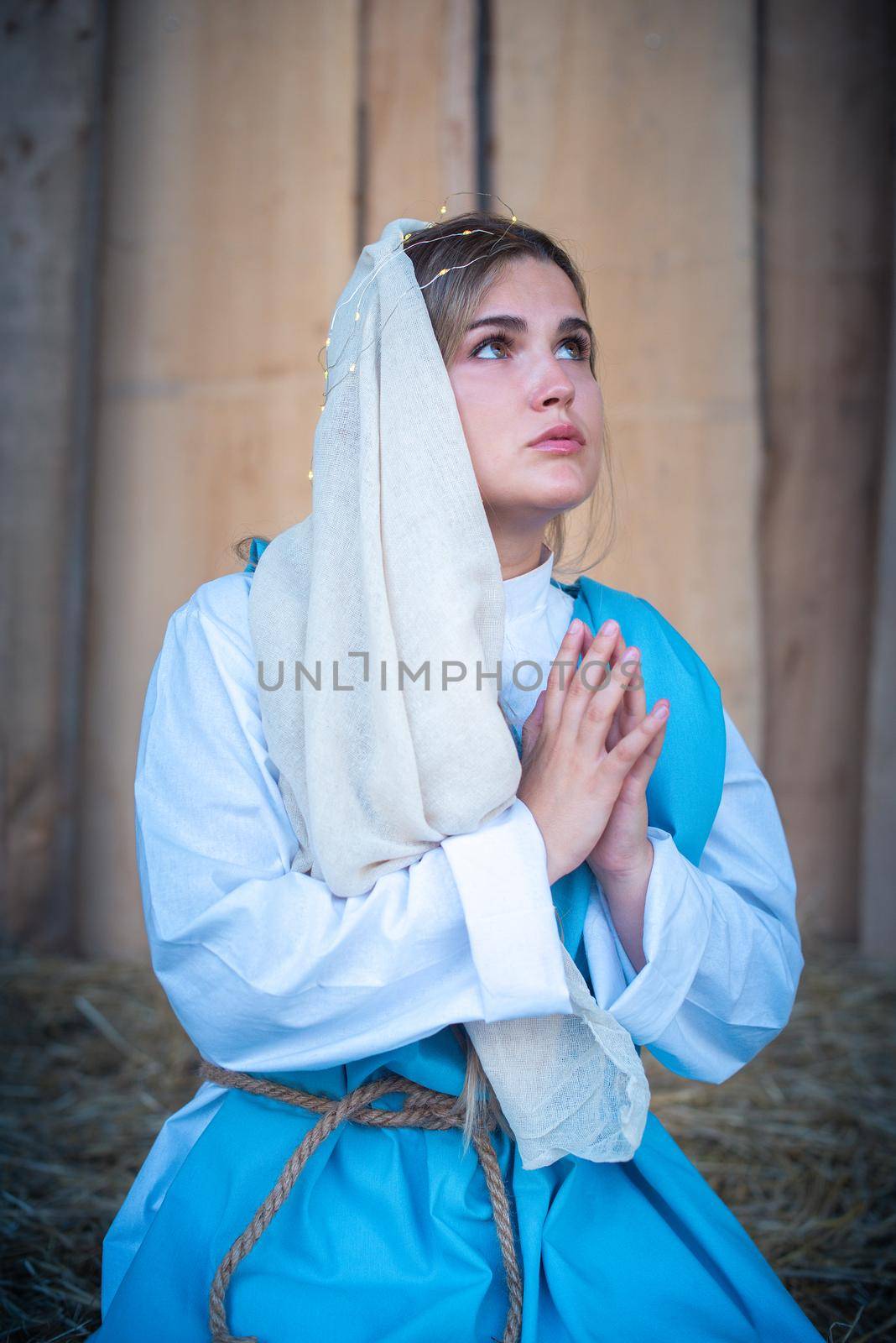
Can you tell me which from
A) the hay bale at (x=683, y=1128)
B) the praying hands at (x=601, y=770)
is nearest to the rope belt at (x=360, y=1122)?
the praying hands at (x=601, y=770)

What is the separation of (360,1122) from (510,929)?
1.27 feet

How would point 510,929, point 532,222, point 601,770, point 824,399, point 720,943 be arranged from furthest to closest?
point 824,399 → point 532,222 → point 720,943 → point 601,770 → point 510,929

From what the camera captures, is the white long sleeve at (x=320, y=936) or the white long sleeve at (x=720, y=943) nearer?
the white long sleeve at (x=320, y=936)

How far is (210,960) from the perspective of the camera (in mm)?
1408

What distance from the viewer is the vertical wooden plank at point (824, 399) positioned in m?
3.61

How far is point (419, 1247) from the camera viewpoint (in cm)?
142

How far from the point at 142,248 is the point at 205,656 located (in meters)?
2.50

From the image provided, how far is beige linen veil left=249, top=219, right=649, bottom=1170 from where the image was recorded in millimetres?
1409

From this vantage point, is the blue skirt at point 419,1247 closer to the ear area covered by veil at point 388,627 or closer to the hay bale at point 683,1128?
the ear area covered by veil at point 388,627

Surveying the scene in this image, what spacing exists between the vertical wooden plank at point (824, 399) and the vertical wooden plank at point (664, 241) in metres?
0.14

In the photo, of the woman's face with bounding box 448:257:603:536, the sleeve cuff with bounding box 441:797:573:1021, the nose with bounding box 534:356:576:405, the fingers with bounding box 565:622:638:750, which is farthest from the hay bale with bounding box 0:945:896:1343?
the nose with bounding box 534:356:576:405

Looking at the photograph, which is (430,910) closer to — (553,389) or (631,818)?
(631,818)

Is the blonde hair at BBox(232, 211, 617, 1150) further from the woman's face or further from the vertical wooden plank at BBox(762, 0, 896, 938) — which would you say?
the vertical wooden plank at BBox(762, 0, 896, 938)

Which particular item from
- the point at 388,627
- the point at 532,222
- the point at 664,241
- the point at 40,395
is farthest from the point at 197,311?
the point at 388,627
